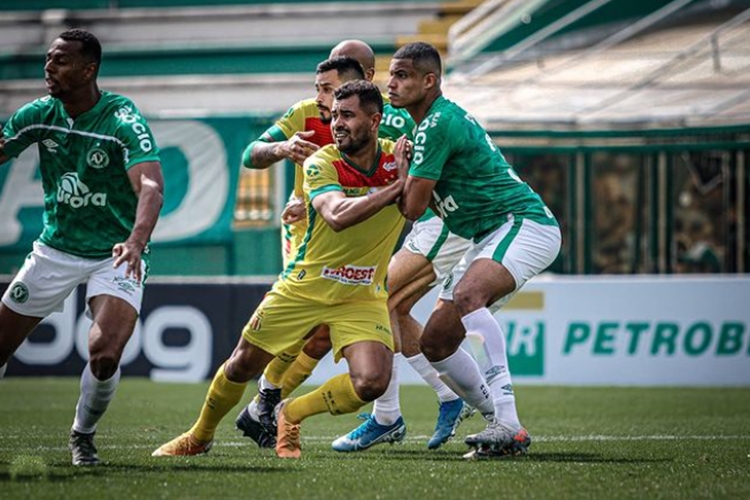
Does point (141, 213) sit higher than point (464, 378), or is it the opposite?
point (141, 213)

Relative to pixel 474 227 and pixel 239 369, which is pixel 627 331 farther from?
pixel 239 369

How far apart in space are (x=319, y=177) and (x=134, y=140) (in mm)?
1008

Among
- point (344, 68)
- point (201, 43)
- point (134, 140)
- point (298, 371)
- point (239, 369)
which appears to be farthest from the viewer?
point (201, 43)

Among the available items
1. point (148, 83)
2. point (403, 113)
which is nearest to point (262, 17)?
point (148, 83)

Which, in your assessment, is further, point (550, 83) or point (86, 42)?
point (550, 83)

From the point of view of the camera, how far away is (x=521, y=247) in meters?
7.78

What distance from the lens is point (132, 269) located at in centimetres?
686

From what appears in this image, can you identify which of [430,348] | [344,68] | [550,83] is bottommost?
[430,348]

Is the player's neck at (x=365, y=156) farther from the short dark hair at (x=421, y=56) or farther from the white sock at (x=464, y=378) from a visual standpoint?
the white sock at (x=464, y=378)

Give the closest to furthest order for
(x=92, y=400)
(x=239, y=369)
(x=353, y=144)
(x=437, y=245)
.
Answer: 1. (x=92, y=400)
2. (x=353, y=144)
3. (x=239, y=369)
4. (x=437, y=245)

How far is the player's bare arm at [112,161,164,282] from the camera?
687 cm

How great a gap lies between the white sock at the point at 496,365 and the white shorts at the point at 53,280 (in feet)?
6.08

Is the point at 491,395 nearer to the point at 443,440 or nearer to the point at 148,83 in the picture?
the point at 443,440

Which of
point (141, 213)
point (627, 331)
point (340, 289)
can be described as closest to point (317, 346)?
point (340, 289)
